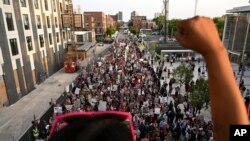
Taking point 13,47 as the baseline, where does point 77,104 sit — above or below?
below

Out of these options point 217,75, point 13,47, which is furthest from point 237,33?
point 217,75

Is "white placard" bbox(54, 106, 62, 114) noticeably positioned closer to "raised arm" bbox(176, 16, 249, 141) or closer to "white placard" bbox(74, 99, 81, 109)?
"white placard" bbox(74, 99, 81, 109)

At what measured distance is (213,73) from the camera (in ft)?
3.56

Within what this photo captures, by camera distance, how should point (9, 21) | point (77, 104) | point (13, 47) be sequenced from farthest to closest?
point (13, 47), point (9, 21), point (77, 104)

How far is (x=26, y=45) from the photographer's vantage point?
27.6 m

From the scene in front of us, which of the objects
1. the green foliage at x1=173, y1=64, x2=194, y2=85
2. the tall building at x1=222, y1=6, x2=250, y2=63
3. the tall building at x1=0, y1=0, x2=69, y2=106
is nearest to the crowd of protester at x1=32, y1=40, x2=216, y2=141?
the green foliage at x1=173, y1=64, x2=194, y2=85

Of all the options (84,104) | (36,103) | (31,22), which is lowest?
(36,103)

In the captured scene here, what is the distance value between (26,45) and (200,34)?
28.9m

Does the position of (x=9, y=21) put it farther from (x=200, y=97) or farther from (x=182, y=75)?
(x=200, y=97)

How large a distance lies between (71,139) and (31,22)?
31.3 metres

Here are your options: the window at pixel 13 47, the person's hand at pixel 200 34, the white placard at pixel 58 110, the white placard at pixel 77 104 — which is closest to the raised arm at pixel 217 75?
the person's hand at pixel 200 34

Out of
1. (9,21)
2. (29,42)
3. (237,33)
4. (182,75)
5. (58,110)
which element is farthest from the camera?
(237,33)

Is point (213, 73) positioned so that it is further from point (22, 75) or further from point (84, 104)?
point (22, 75)

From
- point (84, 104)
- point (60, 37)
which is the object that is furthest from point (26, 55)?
point (60, 37)
